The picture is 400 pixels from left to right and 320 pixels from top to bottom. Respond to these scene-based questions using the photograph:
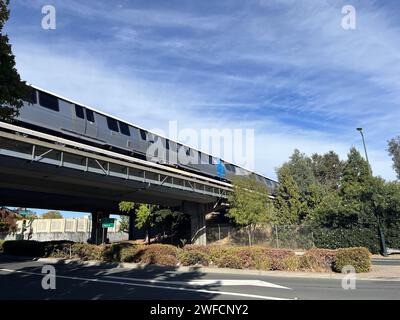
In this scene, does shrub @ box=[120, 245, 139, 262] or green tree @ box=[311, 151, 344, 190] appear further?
green tree @ box=[311, 151, 344, 190]

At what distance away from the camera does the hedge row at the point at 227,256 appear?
55.6 ft

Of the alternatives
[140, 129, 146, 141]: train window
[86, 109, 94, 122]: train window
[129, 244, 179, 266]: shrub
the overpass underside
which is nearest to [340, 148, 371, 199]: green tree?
the overpass underside

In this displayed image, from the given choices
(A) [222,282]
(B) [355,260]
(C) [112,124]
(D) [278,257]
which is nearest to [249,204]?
(C) [112,124]

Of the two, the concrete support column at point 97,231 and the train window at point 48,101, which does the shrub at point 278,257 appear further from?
the concrete support column at point 97,231

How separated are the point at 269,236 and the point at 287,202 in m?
13.0

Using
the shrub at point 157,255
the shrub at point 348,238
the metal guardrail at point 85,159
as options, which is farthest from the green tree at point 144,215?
the shrub at point 157,255

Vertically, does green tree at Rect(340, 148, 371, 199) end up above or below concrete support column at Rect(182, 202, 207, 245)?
above

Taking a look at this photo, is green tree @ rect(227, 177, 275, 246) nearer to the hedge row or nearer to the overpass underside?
the overpass underside

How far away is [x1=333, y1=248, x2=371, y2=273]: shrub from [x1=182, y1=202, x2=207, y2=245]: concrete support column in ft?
86.9

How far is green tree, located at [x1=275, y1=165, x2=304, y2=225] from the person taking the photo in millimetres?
46281

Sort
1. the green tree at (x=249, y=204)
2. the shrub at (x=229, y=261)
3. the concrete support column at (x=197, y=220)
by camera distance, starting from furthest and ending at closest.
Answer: the concrete support column at (x=197, y=220), the green tree at (x=249, y=204), the shrub at (x=229, y=261)

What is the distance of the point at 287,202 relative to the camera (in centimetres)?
4838

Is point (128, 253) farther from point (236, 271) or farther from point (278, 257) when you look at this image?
point (278, 257)

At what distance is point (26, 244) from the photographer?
28.9 m
